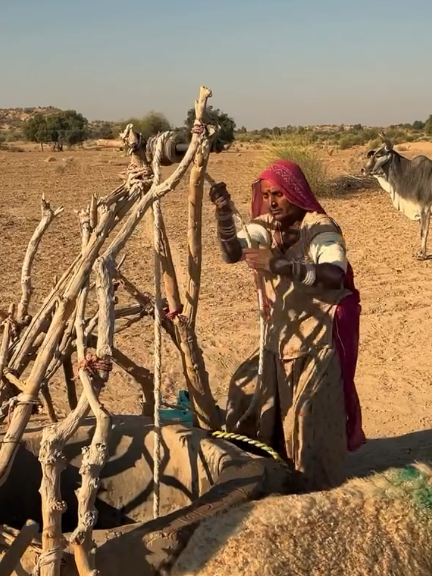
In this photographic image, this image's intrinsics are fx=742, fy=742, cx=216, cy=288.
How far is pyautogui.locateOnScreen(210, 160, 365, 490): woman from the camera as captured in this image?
10.1 feet

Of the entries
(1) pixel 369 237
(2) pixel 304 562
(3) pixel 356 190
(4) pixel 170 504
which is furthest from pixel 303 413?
(3) pixel 356 190

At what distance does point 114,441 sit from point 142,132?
1337mm

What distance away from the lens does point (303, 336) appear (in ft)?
10.5

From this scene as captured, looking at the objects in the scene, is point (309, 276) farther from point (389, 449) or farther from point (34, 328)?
point (389, 449)

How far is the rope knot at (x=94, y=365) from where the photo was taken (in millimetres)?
2186

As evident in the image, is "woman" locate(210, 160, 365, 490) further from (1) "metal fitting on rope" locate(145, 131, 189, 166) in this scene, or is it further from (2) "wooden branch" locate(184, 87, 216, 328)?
(1) "metal fitting on rope" locate(145, 131, 189, 166)

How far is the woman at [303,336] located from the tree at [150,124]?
445mm

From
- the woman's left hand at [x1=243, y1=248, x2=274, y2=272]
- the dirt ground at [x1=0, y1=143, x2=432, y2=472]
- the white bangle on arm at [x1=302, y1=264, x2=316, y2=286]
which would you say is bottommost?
the dirt ground at [x1=0, y1=143, x2=432, y2=472]

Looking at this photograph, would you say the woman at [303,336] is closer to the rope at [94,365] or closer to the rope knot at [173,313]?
the rope knot at [173,313]

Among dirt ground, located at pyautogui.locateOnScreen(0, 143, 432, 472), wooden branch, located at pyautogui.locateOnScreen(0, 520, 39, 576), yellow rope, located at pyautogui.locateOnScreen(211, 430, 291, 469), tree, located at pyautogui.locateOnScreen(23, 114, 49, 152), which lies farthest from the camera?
tree, located at pyautogui.locateOnScreen(23, 114, 49, 152)

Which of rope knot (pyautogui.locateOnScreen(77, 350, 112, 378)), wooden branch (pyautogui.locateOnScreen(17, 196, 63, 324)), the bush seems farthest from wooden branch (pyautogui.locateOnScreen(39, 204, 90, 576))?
the bush

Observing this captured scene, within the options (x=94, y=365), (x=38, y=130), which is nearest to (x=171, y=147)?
(x=94, y=365)

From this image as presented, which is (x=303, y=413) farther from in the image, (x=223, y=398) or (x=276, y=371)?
(x=223, y=398)

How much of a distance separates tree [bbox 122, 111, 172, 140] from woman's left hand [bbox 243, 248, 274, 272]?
0.58 metres
